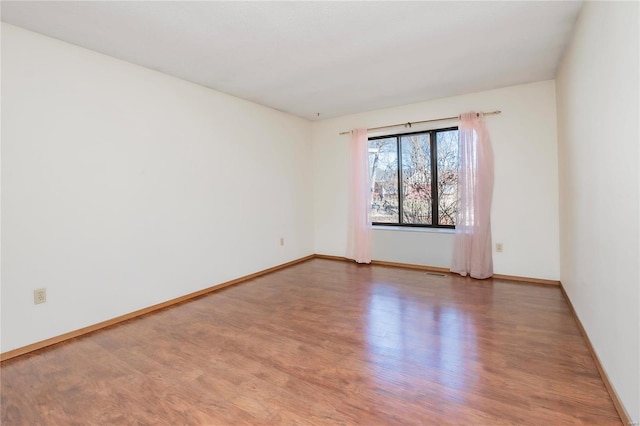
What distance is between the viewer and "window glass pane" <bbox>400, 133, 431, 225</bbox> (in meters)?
4.38

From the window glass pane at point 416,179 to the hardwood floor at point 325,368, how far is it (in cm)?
161

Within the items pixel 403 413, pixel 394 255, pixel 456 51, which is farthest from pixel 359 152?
pixel 403 413

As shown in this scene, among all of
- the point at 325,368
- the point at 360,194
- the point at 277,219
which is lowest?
the point at 325,368

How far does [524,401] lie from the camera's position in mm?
1586

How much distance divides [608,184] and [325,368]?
1895mm

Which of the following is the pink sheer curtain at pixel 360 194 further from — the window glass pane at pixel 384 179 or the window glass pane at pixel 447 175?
the window glass pane at pixel 447 175

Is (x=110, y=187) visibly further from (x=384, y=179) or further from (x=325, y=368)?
(x=384, y=179)

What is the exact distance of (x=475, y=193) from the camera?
381 cm

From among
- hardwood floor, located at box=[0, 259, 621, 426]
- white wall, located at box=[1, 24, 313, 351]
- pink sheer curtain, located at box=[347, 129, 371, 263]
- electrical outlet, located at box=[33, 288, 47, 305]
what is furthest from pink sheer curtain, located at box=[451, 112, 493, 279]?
electrical outlet, located at box=[33, 288, 47, 305]

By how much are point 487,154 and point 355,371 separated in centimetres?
309

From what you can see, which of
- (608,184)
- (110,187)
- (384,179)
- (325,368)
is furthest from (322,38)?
(384,179)

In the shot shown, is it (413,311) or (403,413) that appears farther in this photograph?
(413,311)

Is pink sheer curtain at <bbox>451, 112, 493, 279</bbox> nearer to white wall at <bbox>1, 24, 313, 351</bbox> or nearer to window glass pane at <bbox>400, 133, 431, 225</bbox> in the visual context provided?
window glass pane at <bbox>400, 133, 431, 225</bbox>

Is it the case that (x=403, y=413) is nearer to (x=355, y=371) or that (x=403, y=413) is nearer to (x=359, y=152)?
(x=355, y=371)
